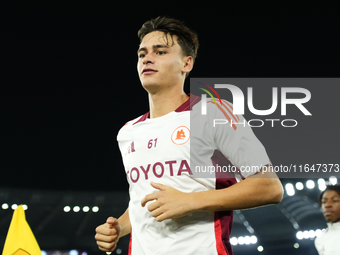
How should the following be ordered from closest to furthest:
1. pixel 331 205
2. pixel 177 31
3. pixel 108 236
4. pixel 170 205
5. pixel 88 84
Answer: pixel 170 205, pixel 108 236, pixel 177 31, pixel 331 205, pixel 88 84

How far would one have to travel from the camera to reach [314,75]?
706 cm

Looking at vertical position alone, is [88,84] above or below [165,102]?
above

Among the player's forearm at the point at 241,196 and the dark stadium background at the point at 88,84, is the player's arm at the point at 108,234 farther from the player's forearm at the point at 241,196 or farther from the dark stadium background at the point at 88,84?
the dark stadium background at the point at 88,84

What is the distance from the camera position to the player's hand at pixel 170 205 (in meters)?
1.01

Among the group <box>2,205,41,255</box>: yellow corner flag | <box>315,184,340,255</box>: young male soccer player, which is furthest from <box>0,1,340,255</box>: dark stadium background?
<box>2,205,41,255</box>: yellow corner flag

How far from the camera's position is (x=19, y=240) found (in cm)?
153

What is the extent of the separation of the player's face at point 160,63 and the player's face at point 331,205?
2497 mm

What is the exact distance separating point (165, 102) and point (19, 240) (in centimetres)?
88

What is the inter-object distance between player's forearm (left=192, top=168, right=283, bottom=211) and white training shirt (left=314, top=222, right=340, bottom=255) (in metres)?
2.38

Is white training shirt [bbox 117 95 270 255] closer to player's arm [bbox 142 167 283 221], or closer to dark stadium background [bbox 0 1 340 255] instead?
player's arm [bbox 142 167 283 221]

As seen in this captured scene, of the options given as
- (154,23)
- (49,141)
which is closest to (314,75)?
(49,141)

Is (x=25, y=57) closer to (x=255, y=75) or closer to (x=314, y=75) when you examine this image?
(x=255, y=75)

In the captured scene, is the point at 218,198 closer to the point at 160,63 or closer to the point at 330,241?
the point at 160,63

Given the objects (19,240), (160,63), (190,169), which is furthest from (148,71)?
(19,240)
